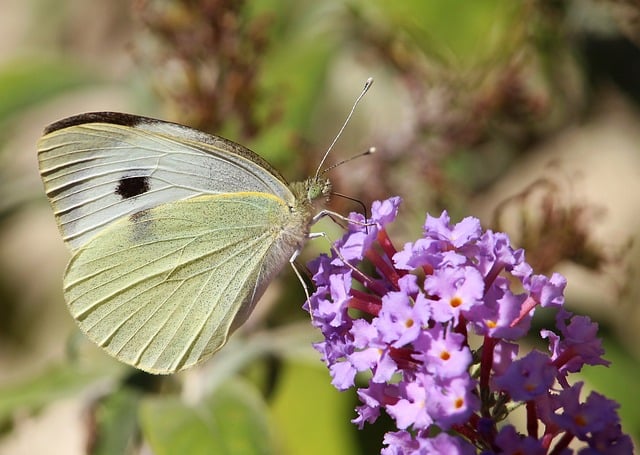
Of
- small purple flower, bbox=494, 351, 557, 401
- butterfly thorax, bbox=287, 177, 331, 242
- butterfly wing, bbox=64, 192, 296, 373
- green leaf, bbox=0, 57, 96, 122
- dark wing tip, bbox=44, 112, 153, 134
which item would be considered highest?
green leaf, bbox=0, 57, 96, 122

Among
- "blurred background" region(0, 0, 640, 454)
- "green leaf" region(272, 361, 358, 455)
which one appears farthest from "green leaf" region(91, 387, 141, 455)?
"green leaf" region(272, 361, 358, 455)

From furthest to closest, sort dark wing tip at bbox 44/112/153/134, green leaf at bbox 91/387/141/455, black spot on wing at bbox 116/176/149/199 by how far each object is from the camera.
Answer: green leaf at bbox 91/387/141/455, black spot on wing at bbox 116/176/149/199, dark wing tip at bbox 44/112/153/134

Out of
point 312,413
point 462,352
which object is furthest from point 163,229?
point 462,352

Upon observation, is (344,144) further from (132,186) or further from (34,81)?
(132,186)

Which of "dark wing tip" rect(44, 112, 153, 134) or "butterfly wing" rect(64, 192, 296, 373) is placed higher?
"dark wing tip" rect(44, 112, 153, 134)

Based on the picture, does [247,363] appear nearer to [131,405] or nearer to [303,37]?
[131,405]

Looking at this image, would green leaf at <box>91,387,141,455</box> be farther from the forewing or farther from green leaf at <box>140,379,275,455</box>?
the forewing

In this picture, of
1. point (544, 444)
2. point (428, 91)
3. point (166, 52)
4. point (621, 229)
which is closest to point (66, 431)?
point (166, 52)

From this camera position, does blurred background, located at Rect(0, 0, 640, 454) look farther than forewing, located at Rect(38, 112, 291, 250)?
Yes
